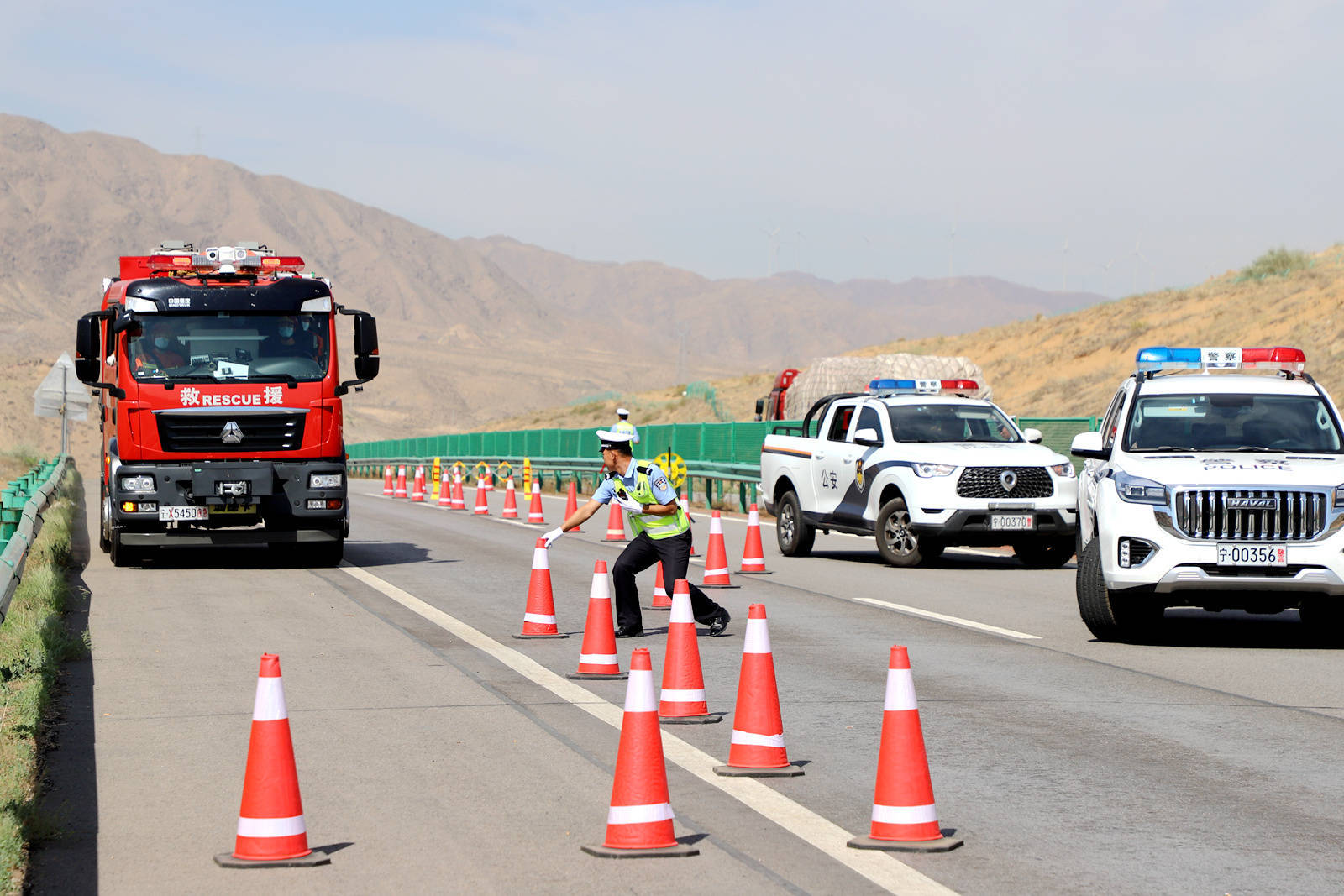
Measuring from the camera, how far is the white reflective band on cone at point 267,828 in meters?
5.97

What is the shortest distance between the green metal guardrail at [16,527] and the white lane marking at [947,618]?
6.95 meters

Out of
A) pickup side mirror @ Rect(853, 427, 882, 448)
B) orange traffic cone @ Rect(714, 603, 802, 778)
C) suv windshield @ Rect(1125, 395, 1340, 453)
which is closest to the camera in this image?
orange traffic cone @ Rect(714, 603, 802, 778)

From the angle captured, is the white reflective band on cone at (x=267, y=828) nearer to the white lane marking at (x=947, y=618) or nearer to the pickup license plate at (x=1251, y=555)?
the pickup license plate at (x=1251, y=555)

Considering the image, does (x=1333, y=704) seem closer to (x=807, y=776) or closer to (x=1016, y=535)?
(x=807, y=776)

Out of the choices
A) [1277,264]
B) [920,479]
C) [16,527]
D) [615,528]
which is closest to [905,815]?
[16,527]

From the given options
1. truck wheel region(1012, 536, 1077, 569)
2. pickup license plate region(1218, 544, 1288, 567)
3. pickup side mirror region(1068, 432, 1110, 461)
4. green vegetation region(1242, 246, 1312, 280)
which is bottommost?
truck wheel region(1012, 536, 1077, 569)

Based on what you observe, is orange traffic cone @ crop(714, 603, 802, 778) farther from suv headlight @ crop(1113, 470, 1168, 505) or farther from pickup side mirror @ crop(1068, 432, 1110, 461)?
pickup side mirror @ crop(1068, 432, 1110, 461)

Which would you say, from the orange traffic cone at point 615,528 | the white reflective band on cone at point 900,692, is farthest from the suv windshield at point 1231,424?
the orange traffic cone at point 615,528

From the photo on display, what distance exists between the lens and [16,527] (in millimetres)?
12352

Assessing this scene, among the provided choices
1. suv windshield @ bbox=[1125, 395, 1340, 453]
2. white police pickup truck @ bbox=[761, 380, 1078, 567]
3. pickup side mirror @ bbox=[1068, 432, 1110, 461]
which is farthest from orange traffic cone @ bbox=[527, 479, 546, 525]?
pickup side mirror @ bbox=[1068, 432, 1110, 461]

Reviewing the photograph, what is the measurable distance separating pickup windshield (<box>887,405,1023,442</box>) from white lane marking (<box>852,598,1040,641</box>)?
4.20 m

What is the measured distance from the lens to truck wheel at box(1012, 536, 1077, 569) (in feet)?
62.4

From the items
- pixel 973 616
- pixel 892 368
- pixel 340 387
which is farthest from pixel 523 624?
pixel 892 368

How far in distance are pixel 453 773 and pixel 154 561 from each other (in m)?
12.6
